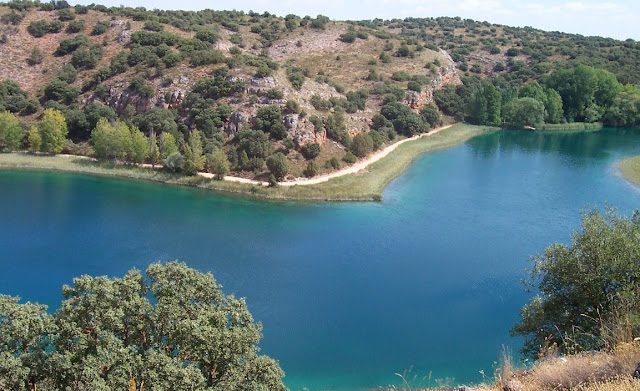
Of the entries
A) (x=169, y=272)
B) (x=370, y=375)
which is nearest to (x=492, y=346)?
(x=370, y=375)

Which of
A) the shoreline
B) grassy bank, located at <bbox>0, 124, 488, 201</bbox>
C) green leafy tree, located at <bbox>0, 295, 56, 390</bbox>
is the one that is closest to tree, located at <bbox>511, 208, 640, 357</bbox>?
green leafy tree, located at <bbox>0, 295, 56, 390</bbox>

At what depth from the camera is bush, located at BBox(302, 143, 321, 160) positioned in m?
56.8

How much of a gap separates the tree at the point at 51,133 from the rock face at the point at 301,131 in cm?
2625

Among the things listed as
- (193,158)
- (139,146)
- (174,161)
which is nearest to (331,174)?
(193,158)

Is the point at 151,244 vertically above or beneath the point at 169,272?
beneath

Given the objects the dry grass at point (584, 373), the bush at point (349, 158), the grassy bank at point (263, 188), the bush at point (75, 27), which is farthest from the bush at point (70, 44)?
the dry grass at point (584, 373)

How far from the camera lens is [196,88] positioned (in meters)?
63.4

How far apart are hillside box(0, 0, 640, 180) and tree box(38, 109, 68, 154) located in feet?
7.30

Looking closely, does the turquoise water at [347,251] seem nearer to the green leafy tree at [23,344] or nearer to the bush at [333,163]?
the bush at [333,163]

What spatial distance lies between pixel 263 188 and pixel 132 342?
35163 millimetres

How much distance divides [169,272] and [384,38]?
87.9 m

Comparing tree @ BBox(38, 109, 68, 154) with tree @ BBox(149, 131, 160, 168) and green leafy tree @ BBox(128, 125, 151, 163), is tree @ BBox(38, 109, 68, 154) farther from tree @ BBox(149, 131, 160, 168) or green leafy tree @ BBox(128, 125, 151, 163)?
tree @ BBox(149, 131, 160, 168)

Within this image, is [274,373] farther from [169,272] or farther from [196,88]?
[196,88]

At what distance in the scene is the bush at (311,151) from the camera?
56781mm
